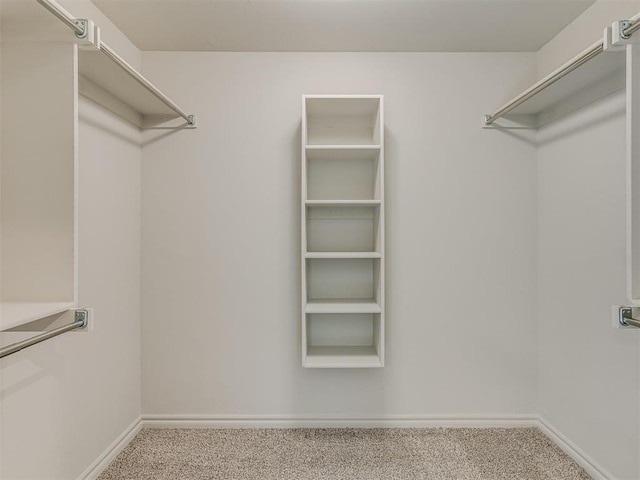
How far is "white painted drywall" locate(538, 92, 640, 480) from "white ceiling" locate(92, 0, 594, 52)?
0.54 meters

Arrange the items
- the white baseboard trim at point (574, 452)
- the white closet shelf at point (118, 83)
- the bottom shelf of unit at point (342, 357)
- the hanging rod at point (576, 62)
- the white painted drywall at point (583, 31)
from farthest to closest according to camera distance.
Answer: the bottom shelf of unit at point (342, 357) < the white baseboard trim at point (574, 452) < the white painted drywall at point (583, 31) < the white closet shelf at point (118, 83) < the hanging rod at point (576, 62)

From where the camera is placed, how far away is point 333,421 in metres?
2.24

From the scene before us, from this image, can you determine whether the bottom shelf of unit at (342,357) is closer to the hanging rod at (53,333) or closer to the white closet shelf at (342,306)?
the white closet shelf at (342,306)

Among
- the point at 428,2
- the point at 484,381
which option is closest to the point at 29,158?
the point at 428,2

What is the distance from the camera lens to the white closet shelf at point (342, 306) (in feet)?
6.52

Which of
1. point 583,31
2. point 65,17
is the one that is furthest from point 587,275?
point 65,17

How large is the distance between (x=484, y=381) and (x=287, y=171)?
175 centimetres

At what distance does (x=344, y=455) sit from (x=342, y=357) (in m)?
0.49

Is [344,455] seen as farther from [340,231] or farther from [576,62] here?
[576,62]

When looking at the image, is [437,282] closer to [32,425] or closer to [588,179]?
[588,179]

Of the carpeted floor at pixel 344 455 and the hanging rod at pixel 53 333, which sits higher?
the hanging rod at pixel 53 333

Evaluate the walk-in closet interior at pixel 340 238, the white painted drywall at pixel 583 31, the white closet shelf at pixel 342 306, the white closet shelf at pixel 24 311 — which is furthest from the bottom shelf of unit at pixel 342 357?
the white painted drywall at pixel 583 31

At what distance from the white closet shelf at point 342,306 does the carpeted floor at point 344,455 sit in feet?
2.49

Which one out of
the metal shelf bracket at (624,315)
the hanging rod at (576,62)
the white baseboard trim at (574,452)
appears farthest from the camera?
the white baseboard trim at (574,452)
